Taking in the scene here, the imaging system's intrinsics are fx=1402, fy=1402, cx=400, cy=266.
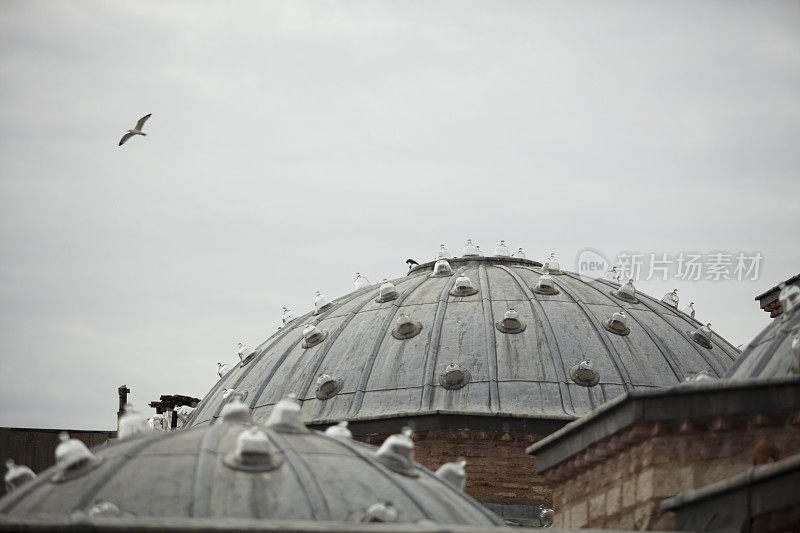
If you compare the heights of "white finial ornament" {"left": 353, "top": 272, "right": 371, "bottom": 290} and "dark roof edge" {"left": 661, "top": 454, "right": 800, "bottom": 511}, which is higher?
"white finial ornament" {"left": 353, "top": 272, "right": 371, "bottom": 290}

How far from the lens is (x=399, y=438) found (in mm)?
17812

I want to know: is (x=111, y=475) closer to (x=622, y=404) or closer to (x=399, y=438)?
(x=399, y=438)

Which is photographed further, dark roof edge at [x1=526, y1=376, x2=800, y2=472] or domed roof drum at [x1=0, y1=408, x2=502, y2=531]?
dark roof edge at [x1=526, y1=376, x2=800, y2=472]

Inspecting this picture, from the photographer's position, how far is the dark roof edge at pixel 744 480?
51.1ft

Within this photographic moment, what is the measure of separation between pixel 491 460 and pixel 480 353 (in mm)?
3429

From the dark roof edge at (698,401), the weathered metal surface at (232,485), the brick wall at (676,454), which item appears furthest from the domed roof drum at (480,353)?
the weathered metal surface at (232,485)

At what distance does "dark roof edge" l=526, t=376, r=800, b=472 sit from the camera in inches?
755

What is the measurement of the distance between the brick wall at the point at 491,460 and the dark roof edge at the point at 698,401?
346 inches

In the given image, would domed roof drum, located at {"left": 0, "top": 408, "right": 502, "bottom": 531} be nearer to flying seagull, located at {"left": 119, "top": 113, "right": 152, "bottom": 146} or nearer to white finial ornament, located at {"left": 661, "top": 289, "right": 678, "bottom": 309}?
flying seagull, located at {"left": 119, "top": 113, "right": 152, "bottom": 146}

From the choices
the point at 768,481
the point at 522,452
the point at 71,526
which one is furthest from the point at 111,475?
the point at 522,452

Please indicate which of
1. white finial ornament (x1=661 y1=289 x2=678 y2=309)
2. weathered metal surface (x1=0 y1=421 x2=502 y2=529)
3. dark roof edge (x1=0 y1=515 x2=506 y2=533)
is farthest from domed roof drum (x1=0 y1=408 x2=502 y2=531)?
white finial ornament (x1=661 y1=289 x2=678 y2=309)

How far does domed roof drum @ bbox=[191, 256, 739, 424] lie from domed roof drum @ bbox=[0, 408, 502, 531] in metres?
13.7

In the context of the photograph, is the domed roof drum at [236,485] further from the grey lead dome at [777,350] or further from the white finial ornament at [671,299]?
the white finial ornament at [671,299]

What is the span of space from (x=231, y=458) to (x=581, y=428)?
7.79 m
